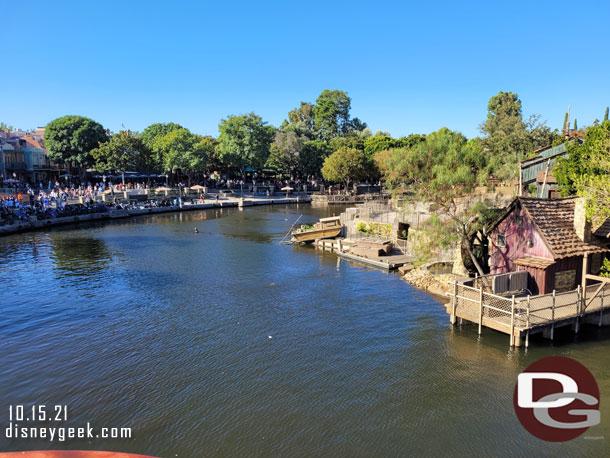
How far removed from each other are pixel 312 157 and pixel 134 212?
56.6 m

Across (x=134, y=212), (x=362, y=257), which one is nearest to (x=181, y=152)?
(x=134, y=212)

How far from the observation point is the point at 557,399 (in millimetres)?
16531

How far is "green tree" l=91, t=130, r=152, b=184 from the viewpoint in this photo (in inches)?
3511

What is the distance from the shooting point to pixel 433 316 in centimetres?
2492

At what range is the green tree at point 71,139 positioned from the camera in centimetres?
9438

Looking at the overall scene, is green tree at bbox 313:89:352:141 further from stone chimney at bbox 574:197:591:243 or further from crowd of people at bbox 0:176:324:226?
stone chimney at bbox 574:197:591:243

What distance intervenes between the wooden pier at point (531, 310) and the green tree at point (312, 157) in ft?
325

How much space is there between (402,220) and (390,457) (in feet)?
105

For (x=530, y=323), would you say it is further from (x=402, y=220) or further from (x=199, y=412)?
(x=402, y=220)

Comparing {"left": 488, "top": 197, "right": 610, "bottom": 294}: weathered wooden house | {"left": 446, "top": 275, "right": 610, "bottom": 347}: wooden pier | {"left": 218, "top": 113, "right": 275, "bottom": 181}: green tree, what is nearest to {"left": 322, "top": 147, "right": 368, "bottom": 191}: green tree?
{"left": 218, "top": 113, "right": 275, "bottom": 181}: green tree

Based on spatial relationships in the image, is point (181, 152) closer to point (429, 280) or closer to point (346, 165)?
point (346, 165)

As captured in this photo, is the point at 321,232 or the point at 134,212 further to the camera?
the point at 134,212

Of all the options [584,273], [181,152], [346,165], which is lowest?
[584,273]

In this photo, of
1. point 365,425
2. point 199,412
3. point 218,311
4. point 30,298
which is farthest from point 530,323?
point 30,298
